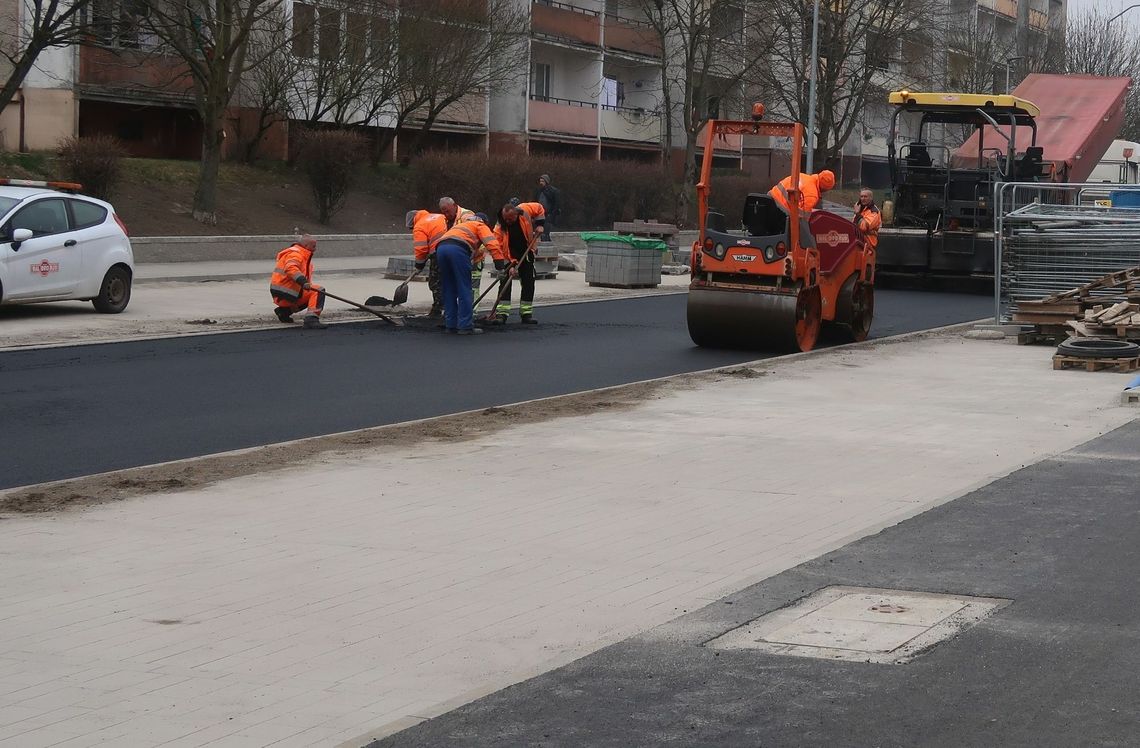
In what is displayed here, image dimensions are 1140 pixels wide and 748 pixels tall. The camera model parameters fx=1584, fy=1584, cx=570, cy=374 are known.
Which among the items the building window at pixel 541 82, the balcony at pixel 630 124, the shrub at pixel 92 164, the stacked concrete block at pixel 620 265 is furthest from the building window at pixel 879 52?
the shrub at pixel 92 164

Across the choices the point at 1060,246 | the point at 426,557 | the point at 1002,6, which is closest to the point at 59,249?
the point at 1060,246

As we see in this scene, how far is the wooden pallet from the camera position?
1553 cm

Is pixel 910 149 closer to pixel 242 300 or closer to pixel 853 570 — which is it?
pixel 242 300

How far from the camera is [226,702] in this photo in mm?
5289

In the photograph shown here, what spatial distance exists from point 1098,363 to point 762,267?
11.4 feet

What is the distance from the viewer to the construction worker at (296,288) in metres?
18.8

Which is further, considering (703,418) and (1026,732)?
(703,418)

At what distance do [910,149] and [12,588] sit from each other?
22.7 meters

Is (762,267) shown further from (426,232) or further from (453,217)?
(426,232)

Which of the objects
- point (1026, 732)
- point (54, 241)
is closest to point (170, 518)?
point (1026, 732)

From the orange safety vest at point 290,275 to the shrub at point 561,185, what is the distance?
18.7 meters

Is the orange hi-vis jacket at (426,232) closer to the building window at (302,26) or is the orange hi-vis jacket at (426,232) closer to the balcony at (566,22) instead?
the building window at (302,26)

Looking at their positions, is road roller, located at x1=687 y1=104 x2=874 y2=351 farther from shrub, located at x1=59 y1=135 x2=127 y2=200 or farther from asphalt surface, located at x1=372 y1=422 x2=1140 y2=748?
shrub, located at x1=59 y1=135 x2=127 y2=200

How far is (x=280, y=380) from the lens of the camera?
14.0 meters
